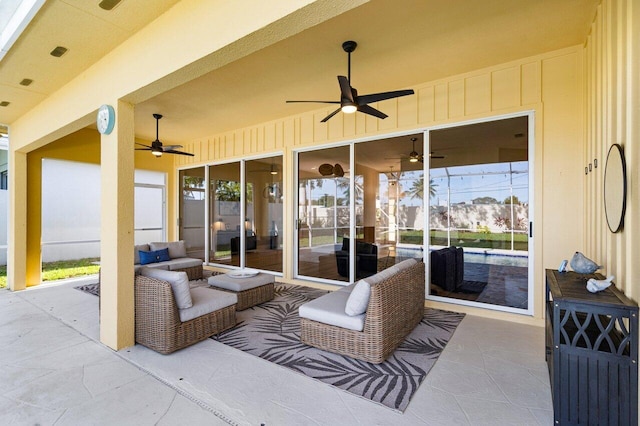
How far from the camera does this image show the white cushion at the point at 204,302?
3.07m

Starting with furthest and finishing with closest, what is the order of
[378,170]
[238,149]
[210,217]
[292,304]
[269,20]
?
[210,217]
[238,149]
[378,170]
[292,304]
[269,20]

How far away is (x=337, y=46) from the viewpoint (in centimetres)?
333

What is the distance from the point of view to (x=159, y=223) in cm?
816

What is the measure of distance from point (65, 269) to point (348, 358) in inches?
280

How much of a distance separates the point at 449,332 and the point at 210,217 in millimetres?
6228

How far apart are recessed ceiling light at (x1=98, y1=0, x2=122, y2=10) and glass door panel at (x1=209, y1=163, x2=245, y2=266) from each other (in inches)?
181

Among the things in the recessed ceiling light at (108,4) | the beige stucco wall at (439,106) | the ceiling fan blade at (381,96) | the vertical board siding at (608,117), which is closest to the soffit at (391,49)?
the beige stucco wall at (439,106)

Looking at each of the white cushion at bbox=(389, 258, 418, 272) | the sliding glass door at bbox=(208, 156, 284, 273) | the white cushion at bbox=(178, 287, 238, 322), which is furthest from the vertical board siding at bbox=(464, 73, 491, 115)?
the white cushion at bbox=(178, 287, 238, 322)

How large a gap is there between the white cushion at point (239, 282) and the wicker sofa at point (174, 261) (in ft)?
5.05

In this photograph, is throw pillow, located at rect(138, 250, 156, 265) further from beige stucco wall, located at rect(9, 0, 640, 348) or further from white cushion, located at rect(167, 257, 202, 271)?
beige stucco wall, located at rect(9, 0, 640, 348)

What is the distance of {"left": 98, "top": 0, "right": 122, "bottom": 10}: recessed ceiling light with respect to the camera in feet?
7.91

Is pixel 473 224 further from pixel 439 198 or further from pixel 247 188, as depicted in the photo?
pixel 247 188

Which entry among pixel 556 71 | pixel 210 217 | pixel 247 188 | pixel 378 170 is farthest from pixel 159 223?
pixel 556 71

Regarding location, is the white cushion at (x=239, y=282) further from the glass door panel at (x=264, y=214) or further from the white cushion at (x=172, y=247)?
the white cushion at (x=172, y=247)
